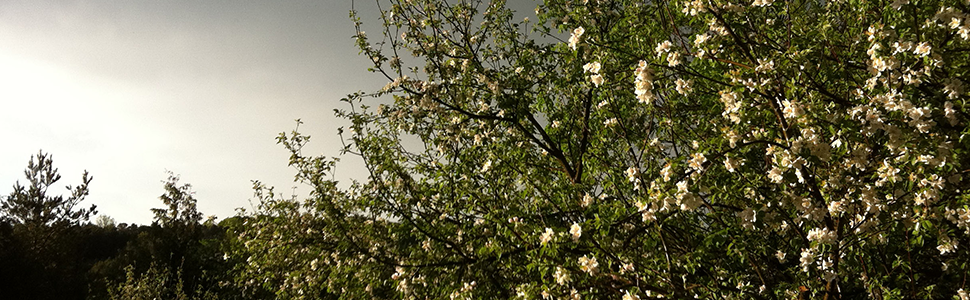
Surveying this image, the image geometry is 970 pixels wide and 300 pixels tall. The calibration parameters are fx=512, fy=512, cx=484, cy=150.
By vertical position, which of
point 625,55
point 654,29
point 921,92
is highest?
point 654,29

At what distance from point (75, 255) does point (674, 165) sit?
988 inches

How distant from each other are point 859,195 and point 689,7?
1615mm

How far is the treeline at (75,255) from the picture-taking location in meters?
15.1

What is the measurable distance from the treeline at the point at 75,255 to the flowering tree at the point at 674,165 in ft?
32.9

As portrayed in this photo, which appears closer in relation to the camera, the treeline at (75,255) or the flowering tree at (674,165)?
the flowering tree at (674,165)

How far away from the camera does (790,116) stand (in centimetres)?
288

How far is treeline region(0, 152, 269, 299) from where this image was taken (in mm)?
15133

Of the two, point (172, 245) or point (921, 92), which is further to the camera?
point (172, 245)

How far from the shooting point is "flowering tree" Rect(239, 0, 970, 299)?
2.93 m

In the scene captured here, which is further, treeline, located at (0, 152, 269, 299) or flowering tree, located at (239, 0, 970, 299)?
treeline, located at (0, 152, 269, 299)

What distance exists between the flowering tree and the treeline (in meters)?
10.0

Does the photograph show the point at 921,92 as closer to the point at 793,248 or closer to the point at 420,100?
the point at 793,248

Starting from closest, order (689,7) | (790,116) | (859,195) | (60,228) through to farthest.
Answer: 1. (790,116)
2. (859,195)
3. (689,7)
4. (60,228)

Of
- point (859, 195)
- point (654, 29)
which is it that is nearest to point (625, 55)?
point (654, 29)
